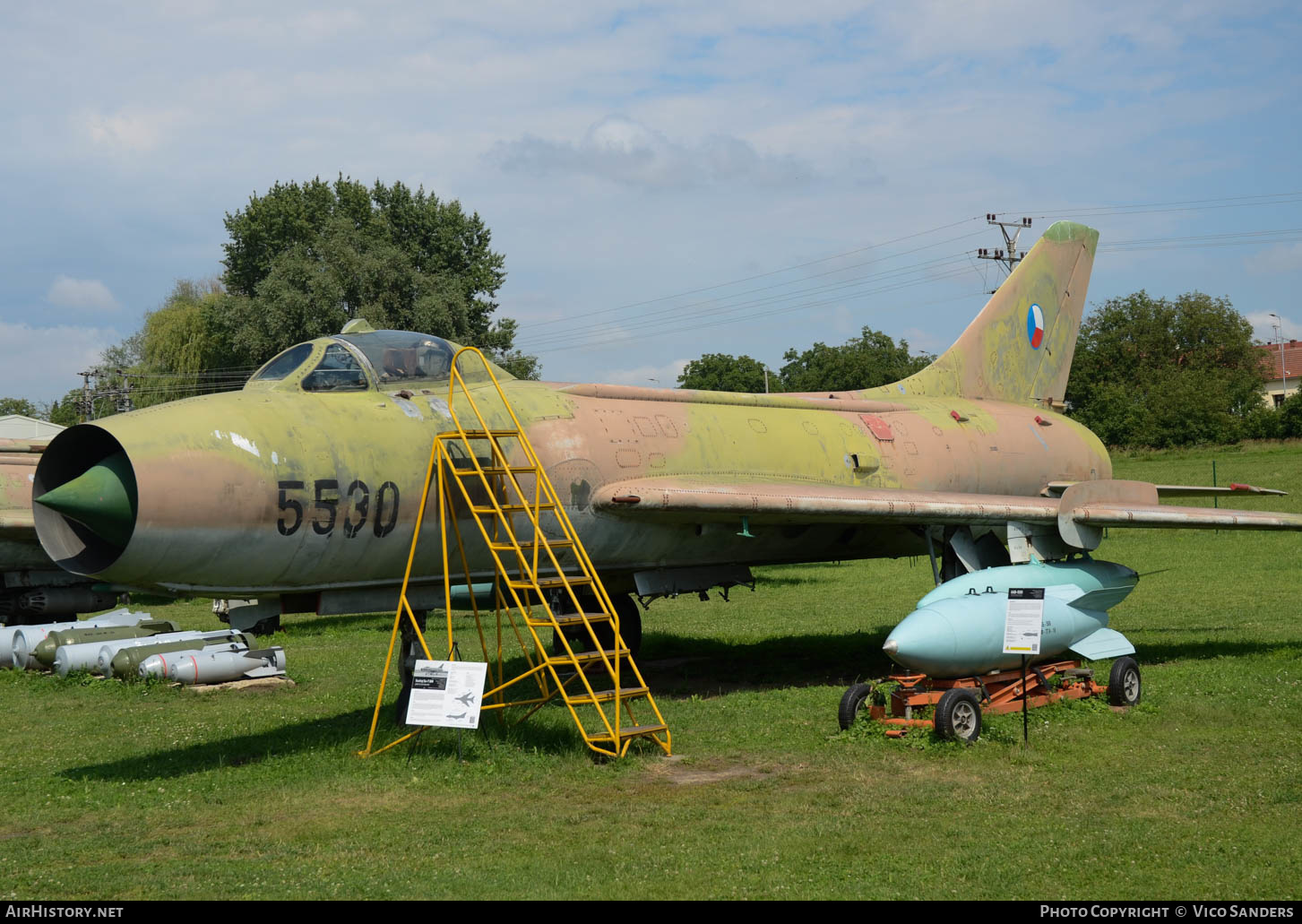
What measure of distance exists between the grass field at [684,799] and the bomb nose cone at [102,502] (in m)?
2.04

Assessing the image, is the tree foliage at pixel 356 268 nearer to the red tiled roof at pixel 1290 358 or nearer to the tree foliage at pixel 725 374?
the tree foliage at pixel 725 374

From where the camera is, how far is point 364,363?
1055 centimetres

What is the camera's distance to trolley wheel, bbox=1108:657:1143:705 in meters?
10.9

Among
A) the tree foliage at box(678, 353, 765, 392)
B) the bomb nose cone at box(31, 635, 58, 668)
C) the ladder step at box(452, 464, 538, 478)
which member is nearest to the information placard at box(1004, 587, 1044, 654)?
the ladder step at box(452, 464, 538, 478)

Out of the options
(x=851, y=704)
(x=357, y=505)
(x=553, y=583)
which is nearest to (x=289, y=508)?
(x=357, y=505)

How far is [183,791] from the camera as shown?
28.9 ft

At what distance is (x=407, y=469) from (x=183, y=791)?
3079mm

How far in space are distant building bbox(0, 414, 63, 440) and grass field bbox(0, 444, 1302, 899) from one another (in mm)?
26999

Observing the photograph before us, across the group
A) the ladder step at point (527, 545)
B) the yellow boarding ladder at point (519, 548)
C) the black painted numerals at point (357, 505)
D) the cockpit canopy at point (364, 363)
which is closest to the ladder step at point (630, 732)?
the yellow boarding ladder at point (519, 548)

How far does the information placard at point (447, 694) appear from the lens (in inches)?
351

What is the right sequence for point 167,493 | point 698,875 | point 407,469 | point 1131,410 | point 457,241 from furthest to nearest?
point 1131,410
point 457,241
point 407,469
point 167,493
point 698,875

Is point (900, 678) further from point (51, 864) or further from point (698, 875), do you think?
point (51, 864)

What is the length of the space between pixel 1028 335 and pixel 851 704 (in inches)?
357
